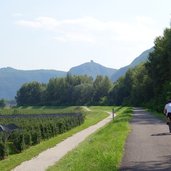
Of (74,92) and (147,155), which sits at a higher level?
(74,92)

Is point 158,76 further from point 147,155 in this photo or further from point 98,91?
point 98,91

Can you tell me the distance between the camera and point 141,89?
359 feet

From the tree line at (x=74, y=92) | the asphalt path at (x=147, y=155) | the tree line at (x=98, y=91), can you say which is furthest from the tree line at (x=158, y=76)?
the tree line at (x=74, y=92)

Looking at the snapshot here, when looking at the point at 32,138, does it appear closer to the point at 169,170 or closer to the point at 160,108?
the point at 169,170

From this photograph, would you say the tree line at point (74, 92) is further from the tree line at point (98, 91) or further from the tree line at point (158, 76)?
the tree line at point (158, 76)

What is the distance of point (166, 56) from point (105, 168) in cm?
6220

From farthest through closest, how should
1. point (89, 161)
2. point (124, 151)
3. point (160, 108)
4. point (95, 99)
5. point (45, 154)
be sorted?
point (95, 99), point (160, 108), point (45, 154), point (124, 151), point (89, 161)

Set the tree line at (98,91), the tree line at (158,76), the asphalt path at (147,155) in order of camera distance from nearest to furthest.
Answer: the asphalt path at (147,155), the tree line at (158,76), the tree line at (98,91)

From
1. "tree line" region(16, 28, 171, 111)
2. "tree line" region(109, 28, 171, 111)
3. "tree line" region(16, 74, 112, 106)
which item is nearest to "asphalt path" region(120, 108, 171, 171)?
"tree line" region(109, 28, 171, 111)

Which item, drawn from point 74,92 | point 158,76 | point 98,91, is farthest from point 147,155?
point 74,92

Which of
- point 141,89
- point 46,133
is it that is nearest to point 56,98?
point 141,89

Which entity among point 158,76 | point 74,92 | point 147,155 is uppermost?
point 74,92

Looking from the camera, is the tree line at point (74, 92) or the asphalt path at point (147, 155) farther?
the tree line at point (74, 92)

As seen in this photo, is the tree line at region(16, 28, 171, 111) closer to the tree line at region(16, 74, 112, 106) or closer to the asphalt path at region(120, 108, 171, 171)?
the tree line at region(16, 74, 112, 106)
